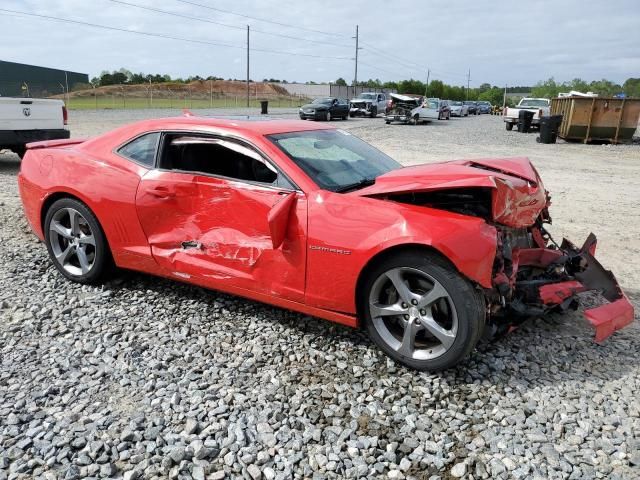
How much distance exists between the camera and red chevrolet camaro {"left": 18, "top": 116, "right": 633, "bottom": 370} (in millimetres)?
3002

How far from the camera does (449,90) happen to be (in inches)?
4183

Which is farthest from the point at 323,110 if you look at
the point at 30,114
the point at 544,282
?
the point at 544,282

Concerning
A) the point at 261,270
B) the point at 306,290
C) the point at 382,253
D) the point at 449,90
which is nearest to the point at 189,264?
the point at 261,270

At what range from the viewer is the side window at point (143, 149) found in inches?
156

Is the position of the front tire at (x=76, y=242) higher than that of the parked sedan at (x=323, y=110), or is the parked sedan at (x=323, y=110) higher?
the parked sedan at (x=323, y=110)

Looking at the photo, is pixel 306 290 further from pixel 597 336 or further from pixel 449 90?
pixel 449 90

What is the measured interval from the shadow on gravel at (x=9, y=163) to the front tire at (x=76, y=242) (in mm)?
6557

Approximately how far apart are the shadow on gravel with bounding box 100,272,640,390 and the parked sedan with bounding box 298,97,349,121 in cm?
2693

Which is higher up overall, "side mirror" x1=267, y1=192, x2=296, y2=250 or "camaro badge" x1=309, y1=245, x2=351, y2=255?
"side mirror" x1=267, y1=192, x2=296, y2=250

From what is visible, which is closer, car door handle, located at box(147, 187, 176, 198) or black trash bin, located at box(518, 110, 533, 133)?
car door handle, located at box(147, 187, 176, 198)

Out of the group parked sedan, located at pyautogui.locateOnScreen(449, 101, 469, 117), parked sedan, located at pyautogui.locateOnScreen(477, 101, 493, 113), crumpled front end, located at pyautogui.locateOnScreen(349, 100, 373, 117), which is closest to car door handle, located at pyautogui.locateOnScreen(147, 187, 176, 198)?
crumpled front end, located at pyautogui.locateOnScreen(349, 100, 373, 117)

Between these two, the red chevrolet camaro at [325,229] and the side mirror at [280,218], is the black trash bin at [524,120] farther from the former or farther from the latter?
the side mirror at [280,218]

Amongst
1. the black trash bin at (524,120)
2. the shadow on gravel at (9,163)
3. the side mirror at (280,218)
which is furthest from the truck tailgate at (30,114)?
the black trash bin at (524,120)

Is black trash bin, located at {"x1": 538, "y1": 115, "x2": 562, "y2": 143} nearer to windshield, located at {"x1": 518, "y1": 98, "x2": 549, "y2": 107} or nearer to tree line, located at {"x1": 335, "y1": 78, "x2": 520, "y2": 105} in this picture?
windshield, located at {"x1": 518, "y1": 98, "x2": 549, "y2": 107}
